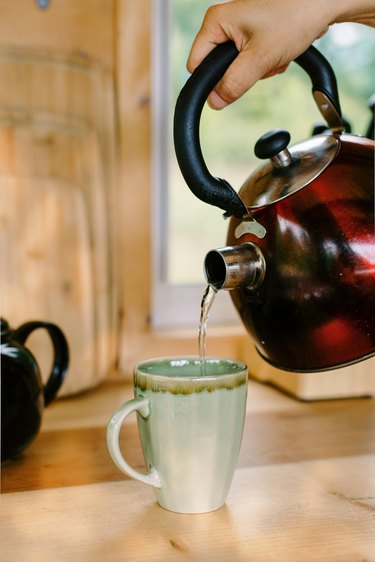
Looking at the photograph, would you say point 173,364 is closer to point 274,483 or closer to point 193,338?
point 274,483

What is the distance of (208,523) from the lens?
2.00 ft

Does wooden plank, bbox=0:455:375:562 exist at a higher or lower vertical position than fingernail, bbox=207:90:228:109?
lower

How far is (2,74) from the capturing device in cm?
106

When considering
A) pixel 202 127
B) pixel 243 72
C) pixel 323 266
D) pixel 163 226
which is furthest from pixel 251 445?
pixel 202 127

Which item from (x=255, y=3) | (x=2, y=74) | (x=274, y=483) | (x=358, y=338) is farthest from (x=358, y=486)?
(x=2, y=74)

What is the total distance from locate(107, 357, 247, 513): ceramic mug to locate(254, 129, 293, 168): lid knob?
0.61ft

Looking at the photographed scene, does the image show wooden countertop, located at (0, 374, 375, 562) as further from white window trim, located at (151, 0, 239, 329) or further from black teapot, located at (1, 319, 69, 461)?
white window trim, located at (151, 0, 239, 329)

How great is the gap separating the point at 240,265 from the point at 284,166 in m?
0.11

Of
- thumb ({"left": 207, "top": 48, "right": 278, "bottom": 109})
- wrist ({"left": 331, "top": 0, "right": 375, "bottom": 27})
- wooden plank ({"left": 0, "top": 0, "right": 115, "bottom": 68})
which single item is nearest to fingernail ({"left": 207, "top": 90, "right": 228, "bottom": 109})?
thumb ({"left": 207, "top": 48, "right": 278, "bottom": 109})

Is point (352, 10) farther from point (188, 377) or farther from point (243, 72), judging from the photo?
point (188, 377)

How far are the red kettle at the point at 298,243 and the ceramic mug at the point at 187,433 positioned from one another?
6 cm

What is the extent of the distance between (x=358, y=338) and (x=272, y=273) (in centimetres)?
9

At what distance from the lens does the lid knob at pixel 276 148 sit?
0.63 m

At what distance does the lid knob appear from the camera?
631 millimetres
